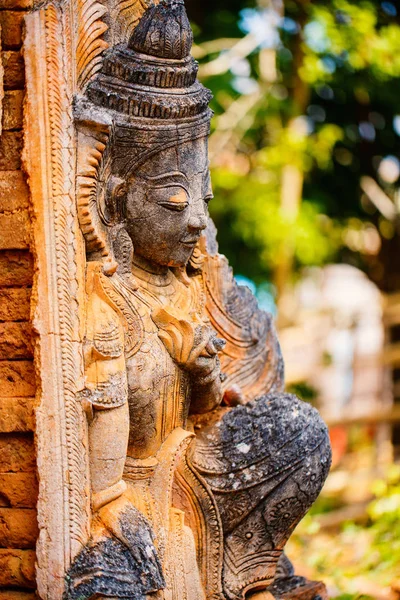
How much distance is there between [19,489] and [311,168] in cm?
889

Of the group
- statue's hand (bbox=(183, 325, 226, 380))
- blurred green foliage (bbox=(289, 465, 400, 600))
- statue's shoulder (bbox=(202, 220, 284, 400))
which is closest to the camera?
statue's hand (bbox=(183, 325, 226, 380))

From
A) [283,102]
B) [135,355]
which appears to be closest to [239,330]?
[135,355]

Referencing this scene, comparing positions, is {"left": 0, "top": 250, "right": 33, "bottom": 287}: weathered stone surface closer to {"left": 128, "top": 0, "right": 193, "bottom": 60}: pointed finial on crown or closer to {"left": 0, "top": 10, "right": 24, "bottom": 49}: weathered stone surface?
{"left": 0, "top": 10, "right": 24, "bottom": 49}: weathered stone surface

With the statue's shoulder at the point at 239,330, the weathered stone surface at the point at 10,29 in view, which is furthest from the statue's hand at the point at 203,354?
the weathered stone surface at the point at 10,29

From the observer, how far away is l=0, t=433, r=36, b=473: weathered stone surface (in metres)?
4.46

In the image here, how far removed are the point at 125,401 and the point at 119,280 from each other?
0.52 metres

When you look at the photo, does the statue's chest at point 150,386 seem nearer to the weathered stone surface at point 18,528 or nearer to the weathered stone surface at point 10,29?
the weathered stone surface at point 18,528

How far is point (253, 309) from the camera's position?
5680mm

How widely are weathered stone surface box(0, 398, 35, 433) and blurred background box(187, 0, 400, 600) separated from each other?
5798 millimetres

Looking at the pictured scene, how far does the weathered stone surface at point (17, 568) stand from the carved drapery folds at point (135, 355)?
120mm

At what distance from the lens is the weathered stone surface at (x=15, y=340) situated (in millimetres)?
4461

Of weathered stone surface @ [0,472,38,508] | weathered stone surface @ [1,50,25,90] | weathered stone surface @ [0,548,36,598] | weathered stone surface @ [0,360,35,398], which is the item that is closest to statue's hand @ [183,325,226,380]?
weathered stone surface @ [0,360,35,398]

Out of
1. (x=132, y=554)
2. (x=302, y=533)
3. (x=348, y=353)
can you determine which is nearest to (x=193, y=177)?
(x=132, y=554)

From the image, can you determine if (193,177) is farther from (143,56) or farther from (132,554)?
(132,554)
